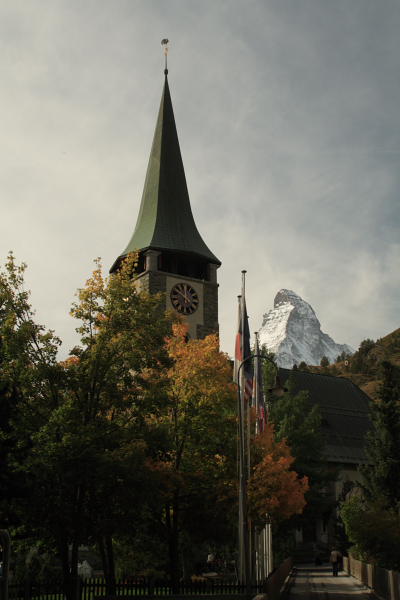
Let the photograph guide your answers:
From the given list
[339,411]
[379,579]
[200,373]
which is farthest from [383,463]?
[339,411]

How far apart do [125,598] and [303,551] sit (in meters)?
44.6

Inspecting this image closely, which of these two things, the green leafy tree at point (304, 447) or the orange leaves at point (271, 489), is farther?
the green leafy tree at point (304, 447)

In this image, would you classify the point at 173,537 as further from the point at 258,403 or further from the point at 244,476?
the point at 258,403

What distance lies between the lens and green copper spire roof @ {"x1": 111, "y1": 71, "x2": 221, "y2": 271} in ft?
179

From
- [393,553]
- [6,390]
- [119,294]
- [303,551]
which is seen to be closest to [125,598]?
[6,390]

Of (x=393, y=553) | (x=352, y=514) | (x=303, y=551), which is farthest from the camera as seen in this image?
(x=303, y=551)

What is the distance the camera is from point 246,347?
2523 centimetres

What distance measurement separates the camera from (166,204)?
5669cm

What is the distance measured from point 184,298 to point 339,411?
3218 cm

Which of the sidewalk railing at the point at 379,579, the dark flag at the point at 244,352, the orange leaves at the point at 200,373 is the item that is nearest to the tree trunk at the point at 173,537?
the orange leaves at the point at 200,373

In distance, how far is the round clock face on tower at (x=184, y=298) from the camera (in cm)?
5253

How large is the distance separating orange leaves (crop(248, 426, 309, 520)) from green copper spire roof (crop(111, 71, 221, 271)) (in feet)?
91.3

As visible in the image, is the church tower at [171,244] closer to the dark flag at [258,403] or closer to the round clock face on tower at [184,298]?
the round clock face on tower at [184,298]

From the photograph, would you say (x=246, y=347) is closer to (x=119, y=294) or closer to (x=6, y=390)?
(x=119, y=294)
